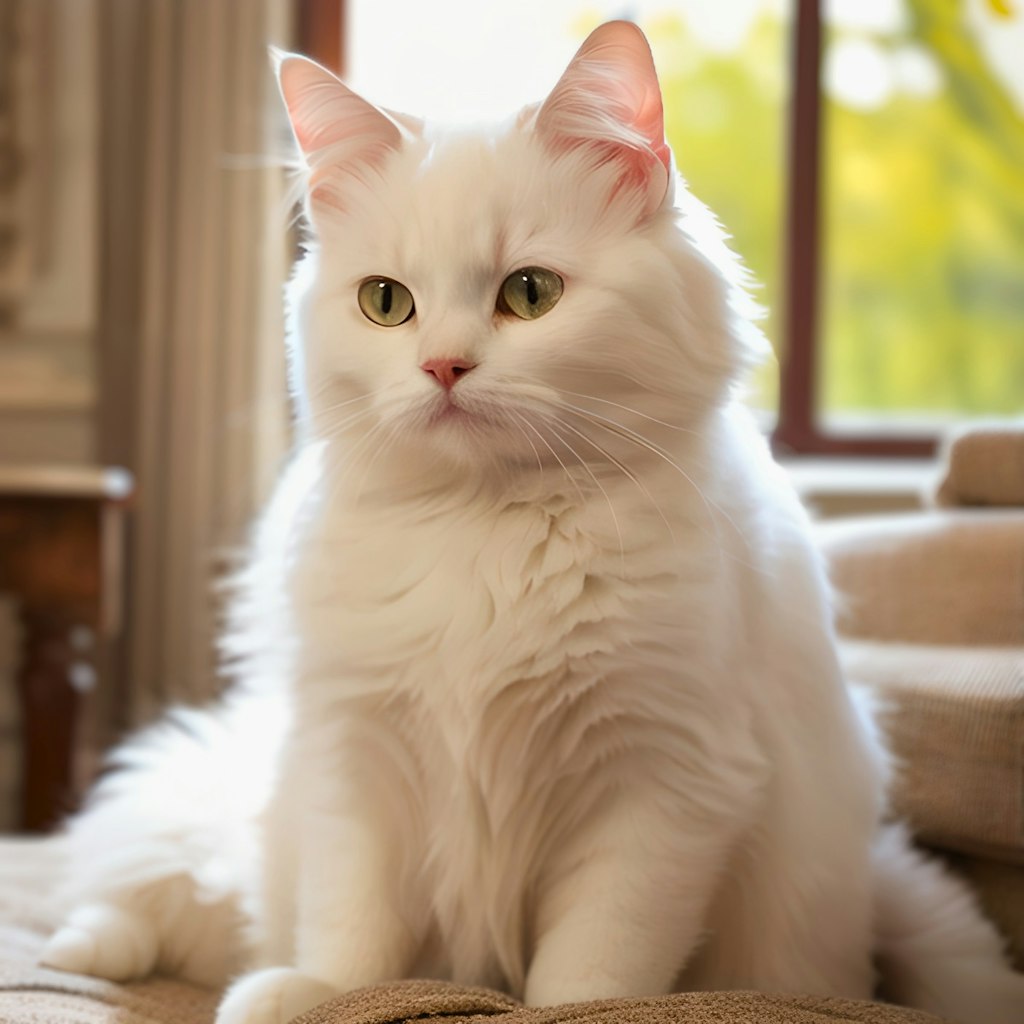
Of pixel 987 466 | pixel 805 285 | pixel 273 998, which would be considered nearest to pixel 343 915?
pixel 273 998

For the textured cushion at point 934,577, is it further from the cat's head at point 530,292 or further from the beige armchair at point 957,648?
the cat's head at point 530,292

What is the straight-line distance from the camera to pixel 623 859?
0.95m

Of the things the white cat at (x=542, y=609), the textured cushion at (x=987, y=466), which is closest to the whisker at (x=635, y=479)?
the white cat at (x=542, y=609)

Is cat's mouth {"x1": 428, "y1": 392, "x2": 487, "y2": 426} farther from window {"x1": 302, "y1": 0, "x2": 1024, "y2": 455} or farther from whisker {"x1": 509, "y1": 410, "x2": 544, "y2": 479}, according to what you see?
window {"x1": 302, "y1": 0, "x2": 1024, "y2": 455}

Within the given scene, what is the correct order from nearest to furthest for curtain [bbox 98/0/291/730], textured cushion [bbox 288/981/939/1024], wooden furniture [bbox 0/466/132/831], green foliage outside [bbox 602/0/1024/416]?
textured cushion [bbox 288/981/939/1024]
wooden furniture [bbox 0/466/132/831]
curtain [bbox 98/0/291/730]
green foliage outside [bbox 602/0/1024/416]

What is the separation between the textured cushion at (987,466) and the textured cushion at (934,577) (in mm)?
28

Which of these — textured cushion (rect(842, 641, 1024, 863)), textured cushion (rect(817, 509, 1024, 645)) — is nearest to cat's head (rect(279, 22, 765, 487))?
textured cushion (rect(842, 641, 1024, 863))

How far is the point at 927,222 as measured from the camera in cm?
325

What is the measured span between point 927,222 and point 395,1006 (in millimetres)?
2936

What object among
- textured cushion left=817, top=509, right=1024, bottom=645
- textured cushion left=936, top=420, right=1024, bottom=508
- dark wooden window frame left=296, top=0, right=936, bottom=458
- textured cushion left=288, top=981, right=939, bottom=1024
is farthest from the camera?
dark wooden window frame left=296, top=0, right=936, bottom=458

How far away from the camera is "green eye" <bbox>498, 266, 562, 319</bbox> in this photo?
94 cm

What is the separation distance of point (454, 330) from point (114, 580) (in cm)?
155

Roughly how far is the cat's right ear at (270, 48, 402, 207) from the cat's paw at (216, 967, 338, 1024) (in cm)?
66

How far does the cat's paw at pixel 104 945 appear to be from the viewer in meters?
1.11
